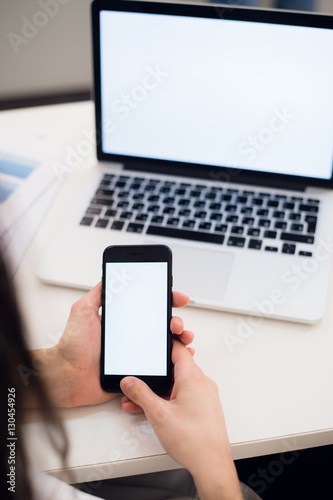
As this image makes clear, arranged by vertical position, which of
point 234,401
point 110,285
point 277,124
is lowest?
point 234,401

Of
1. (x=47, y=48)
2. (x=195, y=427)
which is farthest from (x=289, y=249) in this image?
(x=47, y=48)

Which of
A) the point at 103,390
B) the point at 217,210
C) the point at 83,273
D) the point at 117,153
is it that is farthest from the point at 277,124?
the point at 103,390

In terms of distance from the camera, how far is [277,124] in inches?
32.9

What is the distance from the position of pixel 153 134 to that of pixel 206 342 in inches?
15.3

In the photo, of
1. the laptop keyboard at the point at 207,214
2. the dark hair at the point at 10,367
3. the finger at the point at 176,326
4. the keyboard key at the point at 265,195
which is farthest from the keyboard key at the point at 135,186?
the dark hair at the point at 10,367

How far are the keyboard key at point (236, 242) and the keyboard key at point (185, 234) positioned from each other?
0.01 m

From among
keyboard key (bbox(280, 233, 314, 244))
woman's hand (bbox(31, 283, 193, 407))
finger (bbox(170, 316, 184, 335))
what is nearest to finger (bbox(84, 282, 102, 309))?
woman's hand (bbox(31, 283, 193, 407))

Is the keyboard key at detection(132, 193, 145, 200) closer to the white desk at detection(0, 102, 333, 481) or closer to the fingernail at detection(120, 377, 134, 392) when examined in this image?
the white desk at detection(0, 102, 333, 481)

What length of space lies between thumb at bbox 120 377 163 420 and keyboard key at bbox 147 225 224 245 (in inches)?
11.2

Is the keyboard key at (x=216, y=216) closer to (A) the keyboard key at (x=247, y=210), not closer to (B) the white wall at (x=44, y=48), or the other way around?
(A) the keyboard key at (x=247, y=210)

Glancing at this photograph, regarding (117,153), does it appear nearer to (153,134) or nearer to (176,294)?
(153,134)

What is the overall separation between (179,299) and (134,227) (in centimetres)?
21

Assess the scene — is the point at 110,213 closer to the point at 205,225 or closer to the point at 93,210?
the point at 93,210

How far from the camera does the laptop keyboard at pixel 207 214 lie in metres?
0.81
